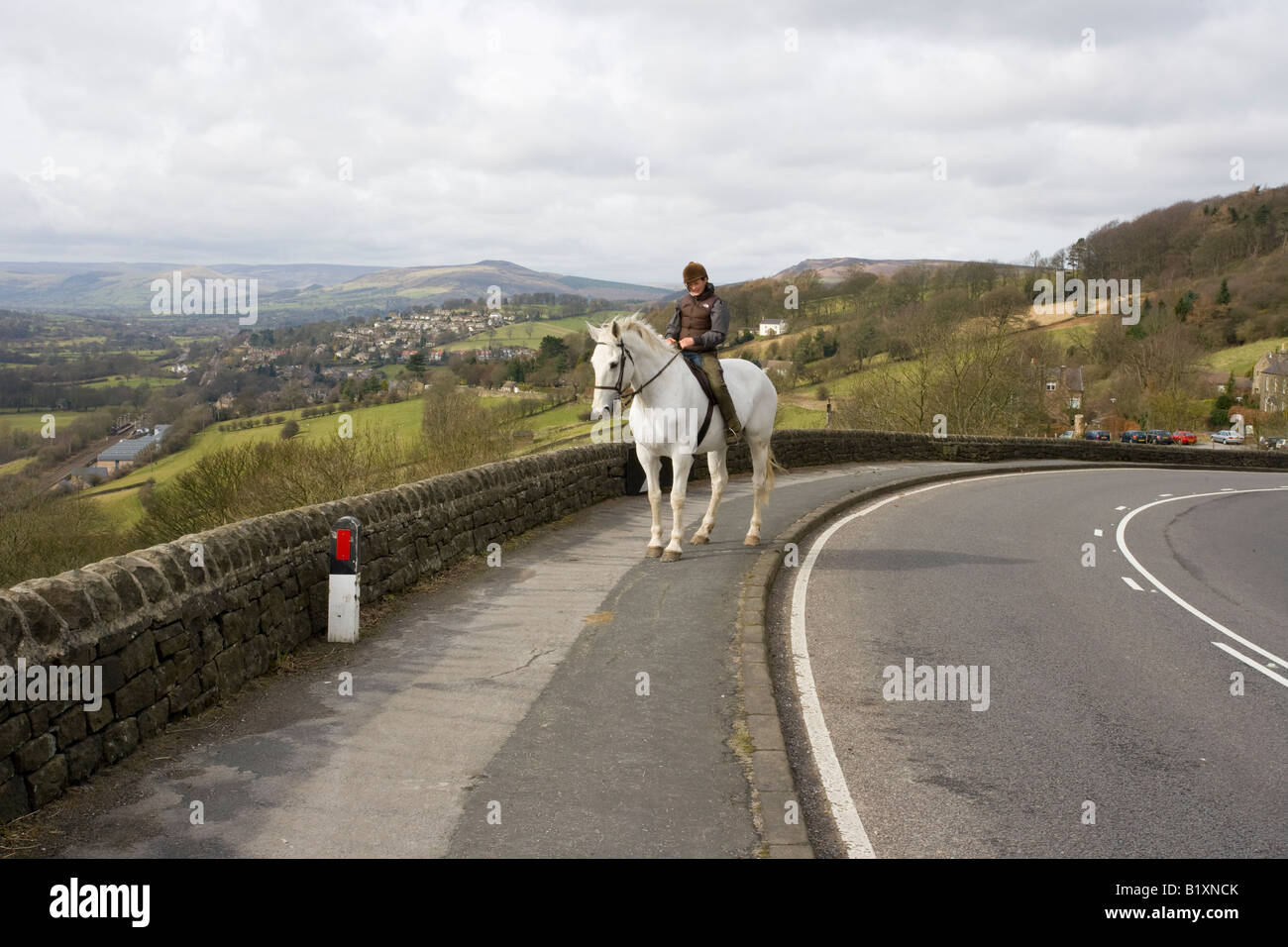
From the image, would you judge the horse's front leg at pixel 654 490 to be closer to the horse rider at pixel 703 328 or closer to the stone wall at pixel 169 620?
the horse rider at pixel 703 328

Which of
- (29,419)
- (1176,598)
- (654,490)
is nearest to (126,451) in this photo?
(29,419)

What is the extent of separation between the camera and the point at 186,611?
586cm

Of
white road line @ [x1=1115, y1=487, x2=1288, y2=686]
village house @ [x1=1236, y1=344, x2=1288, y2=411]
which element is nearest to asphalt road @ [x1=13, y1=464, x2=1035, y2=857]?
white road line @ [x1=1115, y1=487, x2=1288, y2=686]

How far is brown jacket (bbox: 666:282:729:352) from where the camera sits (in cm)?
1144

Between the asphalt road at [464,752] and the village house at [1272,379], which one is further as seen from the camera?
the village house at [1272,379]

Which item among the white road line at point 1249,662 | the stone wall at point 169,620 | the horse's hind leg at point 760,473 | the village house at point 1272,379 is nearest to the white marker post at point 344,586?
the stone wall at point 169,620

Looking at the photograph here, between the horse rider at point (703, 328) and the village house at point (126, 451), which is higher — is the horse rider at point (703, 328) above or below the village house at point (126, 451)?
above

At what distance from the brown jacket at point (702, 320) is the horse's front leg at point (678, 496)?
4.47 feet

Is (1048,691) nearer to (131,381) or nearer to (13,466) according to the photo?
(13,466)

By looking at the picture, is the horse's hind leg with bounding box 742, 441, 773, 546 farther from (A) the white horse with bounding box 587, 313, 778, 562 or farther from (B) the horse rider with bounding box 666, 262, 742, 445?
(B) the horse rider with bounding box 666, 262, 742, 445

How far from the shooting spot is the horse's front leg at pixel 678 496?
35.6 feet

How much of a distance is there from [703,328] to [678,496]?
2.13 metres

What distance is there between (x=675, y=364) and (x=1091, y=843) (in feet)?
24.4

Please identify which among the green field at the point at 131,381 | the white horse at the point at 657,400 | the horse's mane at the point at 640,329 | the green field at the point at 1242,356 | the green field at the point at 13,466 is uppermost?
the green field at the point at 1242,356
